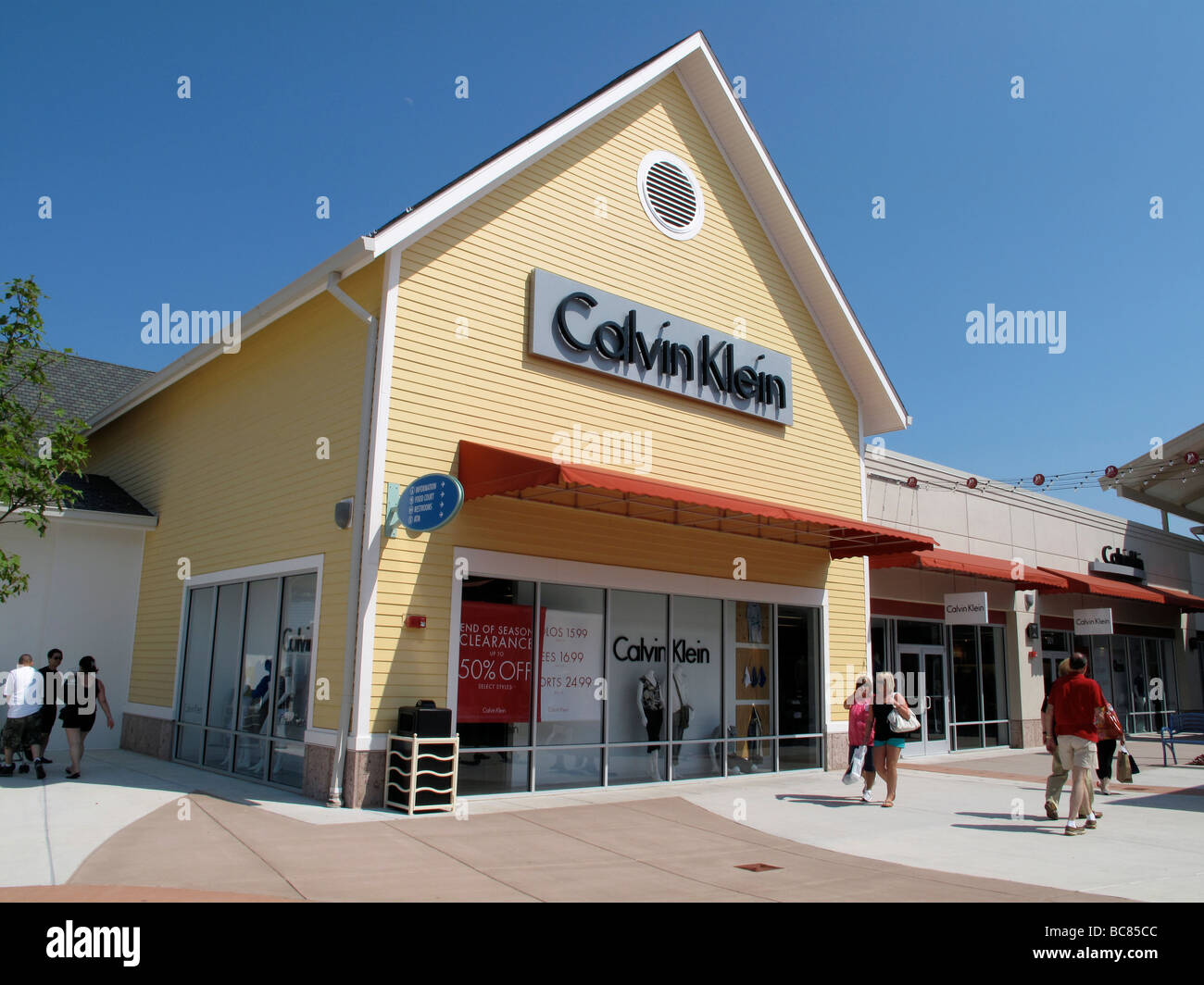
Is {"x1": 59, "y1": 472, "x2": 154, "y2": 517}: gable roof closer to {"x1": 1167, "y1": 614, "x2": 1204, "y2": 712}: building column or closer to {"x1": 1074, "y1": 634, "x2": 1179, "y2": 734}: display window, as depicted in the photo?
{"x1": 1074, "y1": 634, "x2": 1179, "y2": 734}: display window

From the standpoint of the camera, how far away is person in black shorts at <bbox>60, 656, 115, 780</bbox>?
1235 cm

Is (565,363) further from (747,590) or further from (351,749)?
(351,749)

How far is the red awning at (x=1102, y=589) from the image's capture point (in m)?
21.1

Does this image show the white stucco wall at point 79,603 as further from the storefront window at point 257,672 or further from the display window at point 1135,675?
the display window at point 1135,675

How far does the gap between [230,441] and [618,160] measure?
7.15 meters

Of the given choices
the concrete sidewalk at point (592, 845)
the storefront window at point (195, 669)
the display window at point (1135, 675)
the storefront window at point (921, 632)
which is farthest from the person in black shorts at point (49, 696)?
the display window at point (1135, 675)

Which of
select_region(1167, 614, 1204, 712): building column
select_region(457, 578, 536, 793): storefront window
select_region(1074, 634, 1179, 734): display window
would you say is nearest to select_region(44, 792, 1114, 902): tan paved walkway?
select_region(457, 578, 536, 793): storefront window

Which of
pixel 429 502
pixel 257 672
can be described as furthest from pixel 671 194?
pixel 257 672

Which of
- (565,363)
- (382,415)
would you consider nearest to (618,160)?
(565,363)

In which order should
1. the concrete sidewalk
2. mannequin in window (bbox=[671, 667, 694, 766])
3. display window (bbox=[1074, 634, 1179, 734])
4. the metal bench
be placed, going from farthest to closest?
display window (bbox=[1074, 634, 1179, 734]) < the metal bench < mannequin in window (bbox=[671, 667, 694, 766]) < the concrete sidewalk

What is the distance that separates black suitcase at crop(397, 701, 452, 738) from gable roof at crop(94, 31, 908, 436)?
5136mm

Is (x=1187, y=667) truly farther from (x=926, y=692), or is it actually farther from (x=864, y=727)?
(x=864, y=727)

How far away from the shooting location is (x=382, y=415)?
1094 cm

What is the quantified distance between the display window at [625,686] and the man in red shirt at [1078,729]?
5176 millimetres
